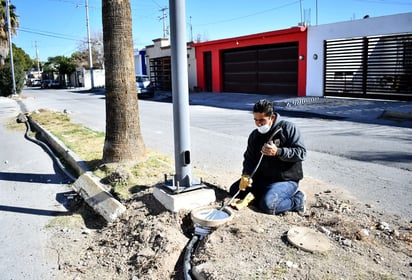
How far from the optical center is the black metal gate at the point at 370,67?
16.5 meters

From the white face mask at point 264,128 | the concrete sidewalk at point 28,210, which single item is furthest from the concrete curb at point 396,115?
the concrete sidewalk at point 28,210

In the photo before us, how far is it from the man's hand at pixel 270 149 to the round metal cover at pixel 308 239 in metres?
0.77

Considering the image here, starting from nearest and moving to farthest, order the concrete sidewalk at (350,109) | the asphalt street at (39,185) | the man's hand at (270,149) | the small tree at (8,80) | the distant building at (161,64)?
the man's hand at (270,149), the asphalt street at (39,185), the concrete sidewalk at (350,109), the distant building at (161,64), the small tree at (8,80)

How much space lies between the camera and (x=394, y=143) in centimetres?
852

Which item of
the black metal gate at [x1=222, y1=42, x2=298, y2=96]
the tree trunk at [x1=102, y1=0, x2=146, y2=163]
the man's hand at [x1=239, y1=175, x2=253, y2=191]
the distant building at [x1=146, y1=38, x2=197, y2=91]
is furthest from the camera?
the distant building at [x1=146, y1=38, x2=197, y2=91]

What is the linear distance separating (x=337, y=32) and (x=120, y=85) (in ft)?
49.2

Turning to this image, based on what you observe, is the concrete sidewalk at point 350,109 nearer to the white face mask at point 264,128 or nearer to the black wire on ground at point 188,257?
the white face mask at point 264,128

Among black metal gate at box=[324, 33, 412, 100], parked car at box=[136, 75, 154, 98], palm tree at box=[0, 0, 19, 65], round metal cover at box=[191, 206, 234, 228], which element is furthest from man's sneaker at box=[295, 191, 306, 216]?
palm tree at box=[0, 0, 19, 65]

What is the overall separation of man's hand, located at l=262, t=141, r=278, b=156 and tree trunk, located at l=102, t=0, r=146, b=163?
9.50 feet

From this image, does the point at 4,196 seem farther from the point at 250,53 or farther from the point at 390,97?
the point at 250,53

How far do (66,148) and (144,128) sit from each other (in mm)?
3720

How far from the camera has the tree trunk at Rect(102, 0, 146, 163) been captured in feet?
19.8

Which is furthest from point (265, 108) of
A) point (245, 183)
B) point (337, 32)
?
point (337, 32)

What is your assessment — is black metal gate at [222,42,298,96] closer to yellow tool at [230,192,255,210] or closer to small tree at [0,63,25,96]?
yellow tool at [230,192,255,210]
